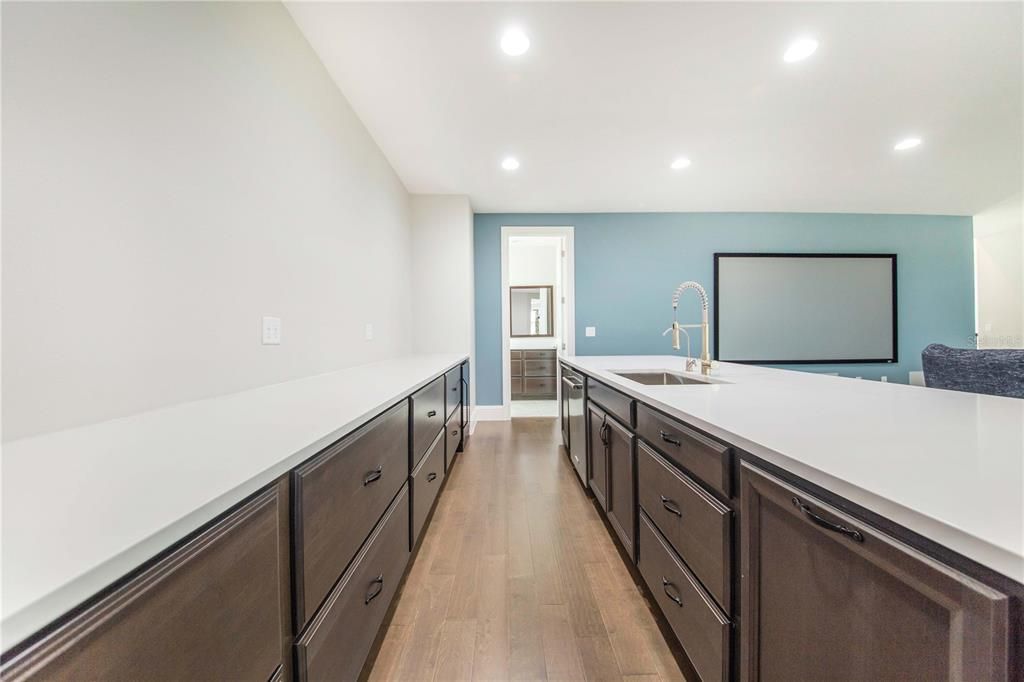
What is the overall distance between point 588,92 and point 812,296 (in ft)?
13.5

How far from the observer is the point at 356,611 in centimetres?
90

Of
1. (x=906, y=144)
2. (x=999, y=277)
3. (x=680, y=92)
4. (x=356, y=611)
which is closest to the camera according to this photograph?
(x=356, y=611)

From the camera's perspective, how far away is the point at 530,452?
3045 millimetres

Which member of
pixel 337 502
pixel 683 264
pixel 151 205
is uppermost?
pixel 683 264

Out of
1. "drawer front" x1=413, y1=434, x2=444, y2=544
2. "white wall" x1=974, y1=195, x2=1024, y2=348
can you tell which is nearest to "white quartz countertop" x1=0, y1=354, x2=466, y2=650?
"drawer front" x1=413, y1=434, x2=444, y2=544

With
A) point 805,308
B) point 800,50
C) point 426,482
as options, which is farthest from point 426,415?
point 805,308

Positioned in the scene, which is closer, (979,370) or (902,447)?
(902,447)

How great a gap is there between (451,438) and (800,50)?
295 centimetres

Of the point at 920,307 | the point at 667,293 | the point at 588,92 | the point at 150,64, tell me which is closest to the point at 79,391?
the point at 150,64

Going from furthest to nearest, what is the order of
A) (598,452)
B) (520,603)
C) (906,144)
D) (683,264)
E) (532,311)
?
(532,311)
(683,264)
(906,144)
(598,452)
(520,603)

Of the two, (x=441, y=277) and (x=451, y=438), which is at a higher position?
(x=441, y=277)

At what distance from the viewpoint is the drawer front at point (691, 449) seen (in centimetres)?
80

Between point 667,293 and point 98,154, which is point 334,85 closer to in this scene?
point 98,154

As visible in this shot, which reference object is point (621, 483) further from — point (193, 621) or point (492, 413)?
point (492, 413)
